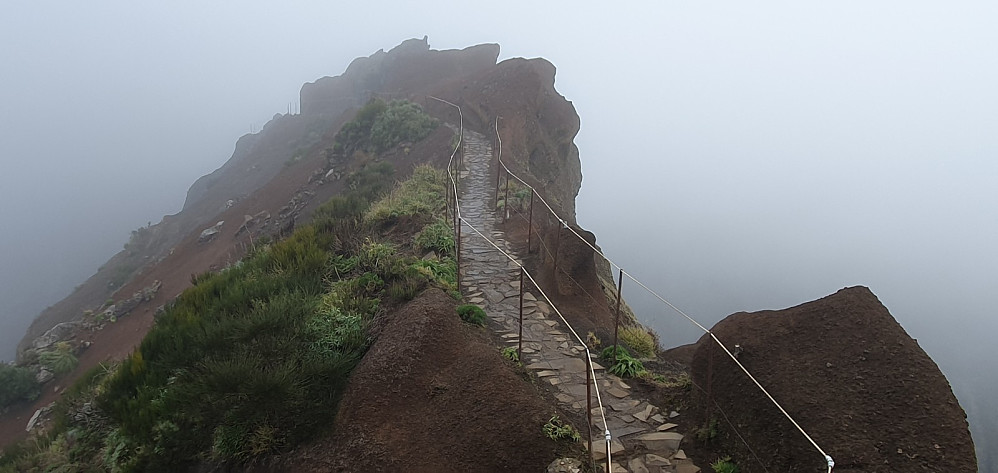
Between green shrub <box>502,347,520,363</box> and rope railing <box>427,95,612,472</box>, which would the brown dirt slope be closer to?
green shrub <box>502,347,520,363</box>

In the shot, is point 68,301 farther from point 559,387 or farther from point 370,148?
point 559,387

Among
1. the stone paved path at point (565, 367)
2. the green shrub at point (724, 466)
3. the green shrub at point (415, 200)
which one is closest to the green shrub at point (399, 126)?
the green shrub at point (415, 200)

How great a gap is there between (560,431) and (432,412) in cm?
139

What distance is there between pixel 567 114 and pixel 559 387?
24.0m

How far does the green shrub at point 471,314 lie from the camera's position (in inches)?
313

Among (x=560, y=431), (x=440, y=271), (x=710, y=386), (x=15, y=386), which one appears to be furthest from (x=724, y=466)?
(x=15, y=386)

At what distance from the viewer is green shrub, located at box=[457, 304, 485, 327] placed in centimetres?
796

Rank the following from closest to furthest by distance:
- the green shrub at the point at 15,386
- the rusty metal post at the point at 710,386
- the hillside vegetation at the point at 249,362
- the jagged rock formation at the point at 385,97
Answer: the rusty metal post at the point at 710,386 < the hillside vegetation at the point at 249,362 < the green shrub at the point at 15,386 < the jagged rock formation at the point at 385,97

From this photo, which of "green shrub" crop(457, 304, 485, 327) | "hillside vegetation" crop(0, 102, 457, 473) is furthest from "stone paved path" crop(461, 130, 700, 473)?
"hillside vegetation" crop(0, 102, 457, 473)

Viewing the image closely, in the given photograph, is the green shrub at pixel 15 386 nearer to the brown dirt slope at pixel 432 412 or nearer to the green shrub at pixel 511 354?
the brown dirt slope at pixel 432 412

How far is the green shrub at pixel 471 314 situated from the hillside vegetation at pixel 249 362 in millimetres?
687

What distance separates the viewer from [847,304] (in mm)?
5457

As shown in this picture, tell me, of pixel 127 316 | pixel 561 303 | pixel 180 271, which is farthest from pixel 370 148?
pixel 561 303

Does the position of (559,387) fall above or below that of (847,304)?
below
